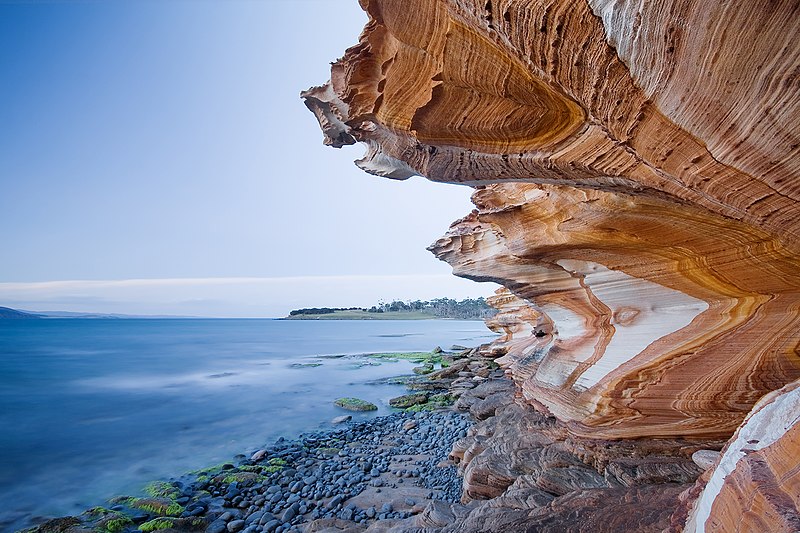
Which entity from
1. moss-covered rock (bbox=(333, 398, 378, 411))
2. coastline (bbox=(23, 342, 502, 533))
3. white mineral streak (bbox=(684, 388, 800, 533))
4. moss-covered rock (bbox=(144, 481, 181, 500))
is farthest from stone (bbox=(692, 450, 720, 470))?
moss-covered rock (bbox=(333, 398, 378, 411))

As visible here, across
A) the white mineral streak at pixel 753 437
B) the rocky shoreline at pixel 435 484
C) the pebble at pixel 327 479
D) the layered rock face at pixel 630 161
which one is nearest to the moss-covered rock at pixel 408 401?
the rocky shoreline at pixel 435 484

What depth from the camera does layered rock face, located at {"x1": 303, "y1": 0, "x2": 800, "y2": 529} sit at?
2084mm

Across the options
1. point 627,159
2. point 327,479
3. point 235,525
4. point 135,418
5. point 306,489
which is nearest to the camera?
point 627,159

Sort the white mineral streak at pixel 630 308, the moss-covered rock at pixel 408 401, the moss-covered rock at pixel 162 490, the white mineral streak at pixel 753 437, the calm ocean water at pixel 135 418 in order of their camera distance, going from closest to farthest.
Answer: the white mineral streak at pixel 753 437 → the white mineral streak at pixel 630 308 → the moss-covered rock at pixel 162 490 → the calm ocean water at pixel 135 418 → the moss-covered rock at pixel 408 401

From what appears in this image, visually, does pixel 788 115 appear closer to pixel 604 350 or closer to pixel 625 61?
pixel 625 61

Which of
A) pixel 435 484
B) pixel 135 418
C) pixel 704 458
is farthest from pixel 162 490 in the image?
pixel 704 458

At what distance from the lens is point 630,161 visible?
3023 millimetres

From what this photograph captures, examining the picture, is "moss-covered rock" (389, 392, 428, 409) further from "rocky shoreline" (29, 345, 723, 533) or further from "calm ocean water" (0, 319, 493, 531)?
"rocky shoreline" (29, 345, 723, 533)

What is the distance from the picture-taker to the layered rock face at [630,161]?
2084 millimetres

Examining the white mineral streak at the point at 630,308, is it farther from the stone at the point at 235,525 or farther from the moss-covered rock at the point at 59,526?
the moss-covered rock at the point at 59,526

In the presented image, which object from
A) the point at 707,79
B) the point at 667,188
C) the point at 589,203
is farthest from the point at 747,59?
the point at 589,203

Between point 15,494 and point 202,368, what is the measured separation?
22981 mm

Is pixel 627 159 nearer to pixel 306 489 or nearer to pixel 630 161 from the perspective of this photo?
pixel 630 161

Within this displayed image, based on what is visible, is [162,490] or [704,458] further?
[162,490]
